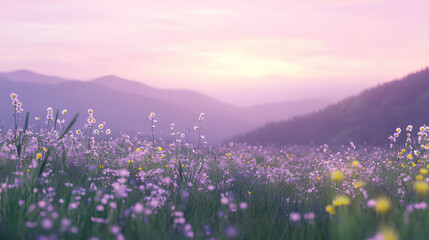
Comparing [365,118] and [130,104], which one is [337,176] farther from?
[130,104]

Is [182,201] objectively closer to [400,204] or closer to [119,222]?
[119,222]

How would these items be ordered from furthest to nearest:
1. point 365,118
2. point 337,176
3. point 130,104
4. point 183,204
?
1. point 130,104
2. point 365,118
3. point 337,176
4. point 183,204

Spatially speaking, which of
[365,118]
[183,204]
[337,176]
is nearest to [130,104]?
[365,118]

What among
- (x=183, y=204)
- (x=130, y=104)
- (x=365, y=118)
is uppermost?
(x=130, y=104)

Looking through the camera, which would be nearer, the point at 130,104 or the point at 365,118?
the point at 365,118

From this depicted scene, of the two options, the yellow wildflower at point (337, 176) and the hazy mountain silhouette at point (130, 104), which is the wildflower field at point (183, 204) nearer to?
the yellow wildflower at point (337, 176)

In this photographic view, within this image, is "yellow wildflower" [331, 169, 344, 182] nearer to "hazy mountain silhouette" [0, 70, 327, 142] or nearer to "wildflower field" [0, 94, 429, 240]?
"wildflower field" [0, 94, 429, 240]

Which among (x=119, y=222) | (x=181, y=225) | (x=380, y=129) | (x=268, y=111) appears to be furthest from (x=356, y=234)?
(x=268, y=111)
